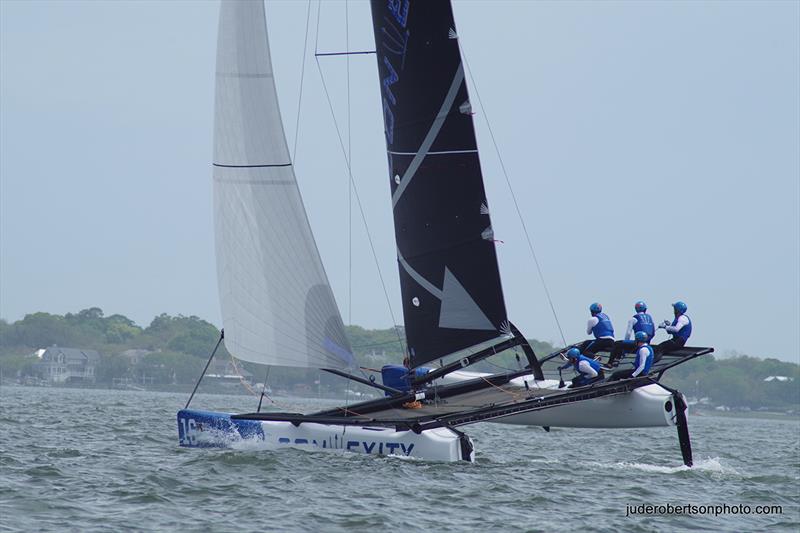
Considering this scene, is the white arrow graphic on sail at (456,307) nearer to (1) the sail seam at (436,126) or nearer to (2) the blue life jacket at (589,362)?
(2) the blue life jacket at (589,362)

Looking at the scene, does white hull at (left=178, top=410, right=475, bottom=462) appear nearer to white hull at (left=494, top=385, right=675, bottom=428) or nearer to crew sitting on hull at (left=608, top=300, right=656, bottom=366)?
white hull at (left=494, top=385, right=675, bottom=428)

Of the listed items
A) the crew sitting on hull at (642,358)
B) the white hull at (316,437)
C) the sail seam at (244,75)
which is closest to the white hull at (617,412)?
the crew sitting on hull at (642,358)

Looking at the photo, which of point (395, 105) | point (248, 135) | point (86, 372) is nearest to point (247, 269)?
point (248, 135)

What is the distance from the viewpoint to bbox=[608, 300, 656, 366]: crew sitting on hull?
60.7ft

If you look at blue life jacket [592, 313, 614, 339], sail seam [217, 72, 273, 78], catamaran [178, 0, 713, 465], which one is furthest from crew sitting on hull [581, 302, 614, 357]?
sail seam [217, 72, 273, 78]

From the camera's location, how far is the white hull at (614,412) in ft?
56.5

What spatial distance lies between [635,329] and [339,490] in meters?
6.24

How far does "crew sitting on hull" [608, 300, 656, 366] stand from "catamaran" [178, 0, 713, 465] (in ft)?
1.81

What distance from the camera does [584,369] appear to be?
17828mm

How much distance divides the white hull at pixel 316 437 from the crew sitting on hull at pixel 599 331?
2.92 m

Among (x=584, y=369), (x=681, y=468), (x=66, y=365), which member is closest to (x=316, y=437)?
(x=584, y=369)

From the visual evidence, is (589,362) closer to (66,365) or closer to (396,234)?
(396,234)

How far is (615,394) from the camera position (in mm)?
17422

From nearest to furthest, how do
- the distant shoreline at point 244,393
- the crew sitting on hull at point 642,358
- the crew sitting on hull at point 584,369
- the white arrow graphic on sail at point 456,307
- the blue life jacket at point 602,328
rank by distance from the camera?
1. the crew sitting on hull at point 642,358
2. the crew sitting on hull at point 584,369
3. the white arrow graphic on sail at point 456,307
4. the blue life jacket at point 602,328
5. the distant shoreline at point 244,393
